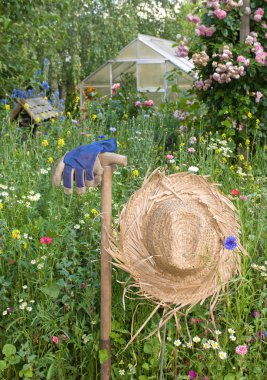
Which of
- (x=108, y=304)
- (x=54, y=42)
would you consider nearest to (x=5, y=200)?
(x=108, y=304)

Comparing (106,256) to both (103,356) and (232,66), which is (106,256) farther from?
(232,66)

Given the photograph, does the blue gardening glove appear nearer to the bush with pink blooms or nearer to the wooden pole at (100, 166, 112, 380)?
the wooden pole at (100, 166, 112, 380)

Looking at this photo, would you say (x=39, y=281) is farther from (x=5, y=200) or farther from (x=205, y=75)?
(x=205, y=75)

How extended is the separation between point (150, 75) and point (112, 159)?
45.5 ft

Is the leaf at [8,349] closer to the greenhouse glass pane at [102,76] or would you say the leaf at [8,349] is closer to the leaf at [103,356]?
→ the leaf at [103,356]

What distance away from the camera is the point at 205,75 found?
5.67 metres

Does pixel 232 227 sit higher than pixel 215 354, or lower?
higher

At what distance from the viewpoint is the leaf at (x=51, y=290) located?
233 cm

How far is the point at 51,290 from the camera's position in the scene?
2.36m

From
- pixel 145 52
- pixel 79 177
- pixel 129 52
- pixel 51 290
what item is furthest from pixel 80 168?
pixel 129 52

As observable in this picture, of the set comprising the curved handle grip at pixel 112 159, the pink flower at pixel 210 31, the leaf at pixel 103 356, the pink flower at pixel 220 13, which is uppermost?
the pink flower at pixel 220 13

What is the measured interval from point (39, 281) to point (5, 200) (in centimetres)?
69

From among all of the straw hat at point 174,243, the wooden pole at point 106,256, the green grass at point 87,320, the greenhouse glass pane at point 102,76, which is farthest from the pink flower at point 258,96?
the greenhouse glass pane at point 102,76

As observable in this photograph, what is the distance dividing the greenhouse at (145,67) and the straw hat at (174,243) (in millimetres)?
12818
